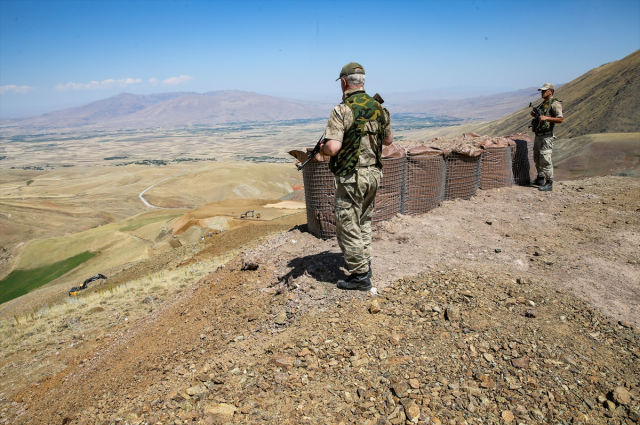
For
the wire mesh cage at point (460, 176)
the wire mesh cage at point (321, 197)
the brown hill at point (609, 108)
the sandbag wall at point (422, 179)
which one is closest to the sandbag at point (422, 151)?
the sandbag wall at point (422, 179)

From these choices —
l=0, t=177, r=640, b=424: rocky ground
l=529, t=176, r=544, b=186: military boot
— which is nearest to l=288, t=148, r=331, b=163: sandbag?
l=0, t=177, r=640, b=424: rocky ground

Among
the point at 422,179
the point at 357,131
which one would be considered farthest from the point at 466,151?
the point at 357,131

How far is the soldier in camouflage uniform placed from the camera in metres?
3.93

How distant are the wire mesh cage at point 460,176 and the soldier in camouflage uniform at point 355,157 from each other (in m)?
3.87

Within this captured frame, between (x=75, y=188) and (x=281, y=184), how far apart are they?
33496 mm

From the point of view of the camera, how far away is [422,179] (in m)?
6.97

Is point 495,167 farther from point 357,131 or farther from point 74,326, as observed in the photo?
point 74,326

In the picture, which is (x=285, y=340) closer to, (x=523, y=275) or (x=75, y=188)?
(x=523, y=275)

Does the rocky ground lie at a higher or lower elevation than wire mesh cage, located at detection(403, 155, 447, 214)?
lower

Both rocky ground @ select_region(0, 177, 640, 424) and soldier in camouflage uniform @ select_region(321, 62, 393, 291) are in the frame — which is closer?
rocky ground @ select_region(0, 177, 640, 424)

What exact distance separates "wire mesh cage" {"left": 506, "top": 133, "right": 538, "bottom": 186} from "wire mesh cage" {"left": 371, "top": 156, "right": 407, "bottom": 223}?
401 centimetres

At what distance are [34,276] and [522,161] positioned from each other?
22.4 metres

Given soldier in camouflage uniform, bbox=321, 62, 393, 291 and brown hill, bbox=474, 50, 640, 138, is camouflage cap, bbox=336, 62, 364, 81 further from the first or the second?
brown hill, bbox=474, 50, 640, 138

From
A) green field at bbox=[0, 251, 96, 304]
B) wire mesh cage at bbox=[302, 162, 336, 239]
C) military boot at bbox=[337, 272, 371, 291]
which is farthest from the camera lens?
green field at bbox=[0, 251, 96, 304]
